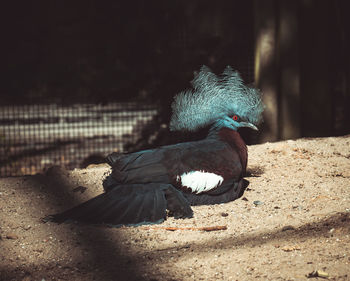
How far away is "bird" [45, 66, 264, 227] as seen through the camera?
2703 mm

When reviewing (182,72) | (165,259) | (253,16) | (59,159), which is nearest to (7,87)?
(59,159)

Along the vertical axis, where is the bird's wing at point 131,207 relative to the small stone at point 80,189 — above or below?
above

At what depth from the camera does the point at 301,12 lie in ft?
16.8

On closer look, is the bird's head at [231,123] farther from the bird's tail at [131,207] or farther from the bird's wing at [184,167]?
the bird's tail at [131,207]

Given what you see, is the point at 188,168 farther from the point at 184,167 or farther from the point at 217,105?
the point at 217,105

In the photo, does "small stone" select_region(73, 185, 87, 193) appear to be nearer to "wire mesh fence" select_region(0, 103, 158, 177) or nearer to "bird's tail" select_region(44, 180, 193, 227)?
"bird's tail" select_region(44, 180, 193, 227)

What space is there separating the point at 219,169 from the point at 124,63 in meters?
2.44

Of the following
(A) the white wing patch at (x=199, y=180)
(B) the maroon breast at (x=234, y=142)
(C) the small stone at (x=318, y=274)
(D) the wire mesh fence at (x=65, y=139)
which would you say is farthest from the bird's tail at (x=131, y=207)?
(D) the wire mesh fence at (x=65, y=139)

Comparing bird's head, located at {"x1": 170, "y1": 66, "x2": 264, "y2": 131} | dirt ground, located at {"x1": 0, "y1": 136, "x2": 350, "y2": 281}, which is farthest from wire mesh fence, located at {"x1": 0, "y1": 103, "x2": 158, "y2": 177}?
dirt ground, located at {"x1": 0, "y1": 136, "x2": 350, "y2": 281}

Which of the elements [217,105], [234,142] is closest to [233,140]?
[234,142]

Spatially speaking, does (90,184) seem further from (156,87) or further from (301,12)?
(301,12)

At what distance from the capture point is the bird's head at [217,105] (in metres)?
3.29

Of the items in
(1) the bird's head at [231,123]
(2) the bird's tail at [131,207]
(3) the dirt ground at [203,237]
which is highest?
(1) the bird's head at [231,123]

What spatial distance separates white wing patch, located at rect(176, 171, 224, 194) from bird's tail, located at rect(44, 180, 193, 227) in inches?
4.0
